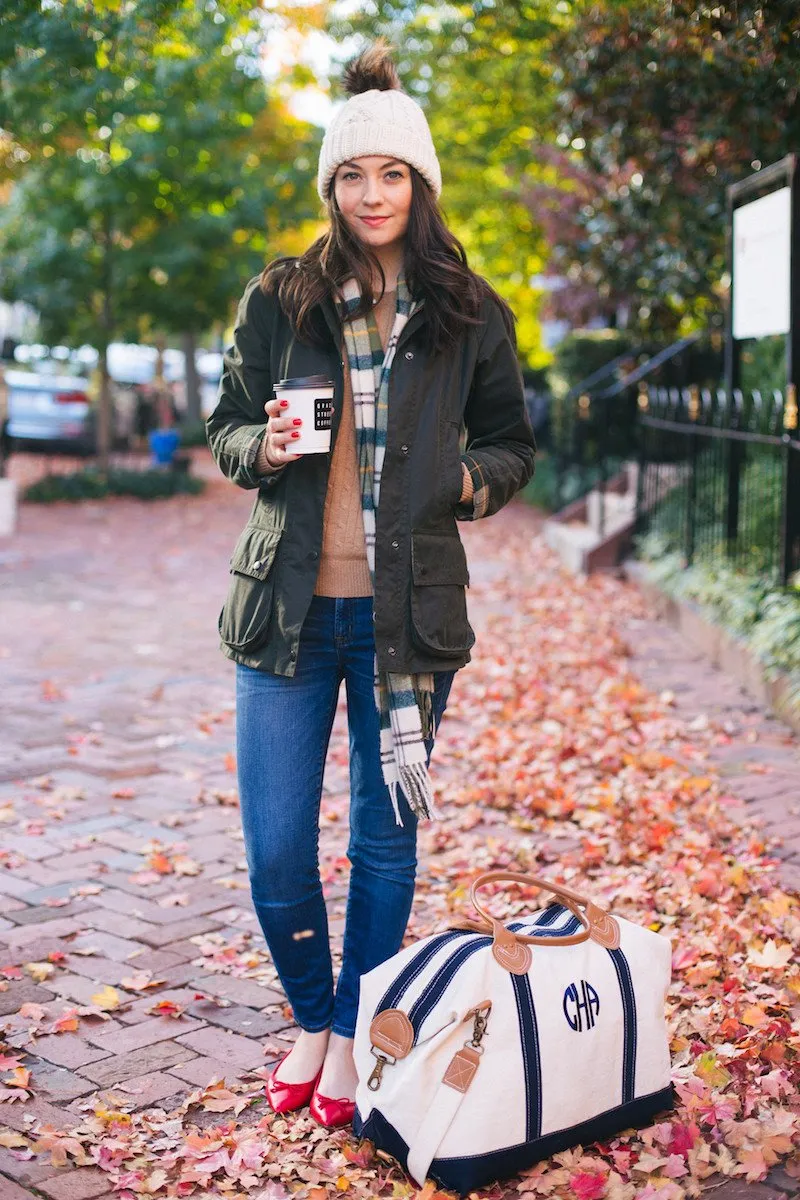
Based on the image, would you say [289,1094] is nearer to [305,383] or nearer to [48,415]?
[305,383]

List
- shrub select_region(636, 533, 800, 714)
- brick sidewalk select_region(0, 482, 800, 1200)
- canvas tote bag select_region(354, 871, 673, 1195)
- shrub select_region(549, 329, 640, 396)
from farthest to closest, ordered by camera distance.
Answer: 1. shrub select_region(549, 329, 640, 396)
2. shrub select_region(636, 533, 800, 714)
3. brick sidewalk select_region(0, 482, 800, 1200)
4. canvas tote bag select_region(354, 871, 673, 1195)

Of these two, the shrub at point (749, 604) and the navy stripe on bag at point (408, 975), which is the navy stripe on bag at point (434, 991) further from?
the shrub at point (749, 604)

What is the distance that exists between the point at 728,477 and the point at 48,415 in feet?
44.8

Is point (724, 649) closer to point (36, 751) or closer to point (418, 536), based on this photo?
point (36, 751)

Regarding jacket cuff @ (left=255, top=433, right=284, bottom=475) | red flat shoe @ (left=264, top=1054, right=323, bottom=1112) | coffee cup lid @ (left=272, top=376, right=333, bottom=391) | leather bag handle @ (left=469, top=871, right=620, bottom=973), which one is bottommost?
red flat shoe @ (left=264, top=1054, right=323, bottom=1112)

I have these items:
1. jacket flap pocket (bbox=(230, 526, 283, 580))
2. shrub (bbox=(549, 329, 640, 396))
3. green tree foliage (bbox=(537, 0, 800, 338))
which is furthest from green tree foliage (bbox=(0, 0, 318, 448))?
jacket flap pocket (bbox=(230, 526, 283, 580))

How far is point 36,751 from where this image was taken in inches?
235

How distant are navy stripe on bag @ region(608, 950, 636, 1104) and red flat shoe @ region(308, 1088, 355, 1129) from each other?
1.90 feet

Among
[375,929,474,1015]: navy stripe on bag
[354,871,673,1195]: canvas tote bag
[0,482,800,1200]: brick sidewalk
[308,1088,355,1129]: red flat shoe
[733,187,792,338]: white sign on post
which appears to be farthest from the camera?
[733,187,792,338]: white sign on post

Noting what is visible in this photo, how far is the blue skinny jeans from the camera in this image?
110 inches

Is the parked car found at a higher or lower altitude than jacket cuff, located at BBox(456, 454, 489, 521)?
higher

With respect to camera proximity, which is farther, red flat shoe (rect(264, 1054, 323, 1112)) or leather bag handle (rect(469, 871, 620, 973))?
red flat shoe (rect(264, 1054, 323, 1112))

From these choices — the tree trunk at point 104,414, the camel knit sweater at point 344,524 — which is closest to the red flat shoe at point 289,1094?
the camel knit sweater at point 344,524

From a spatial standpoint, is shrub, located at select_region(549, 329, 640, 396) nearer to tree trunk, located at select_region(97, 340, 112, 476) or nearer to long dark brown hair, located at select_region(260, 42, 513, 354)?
tree trunk, located at select_region(97, 340, 112, 476)
